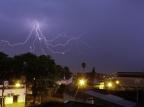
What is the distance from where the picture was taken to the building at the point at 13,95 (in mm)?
40097

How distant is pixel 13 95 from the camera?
41.7 m

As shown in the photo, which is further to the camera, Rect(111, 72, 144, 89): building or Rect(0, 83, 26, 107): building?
Rect(111, 72, 144, 89): building

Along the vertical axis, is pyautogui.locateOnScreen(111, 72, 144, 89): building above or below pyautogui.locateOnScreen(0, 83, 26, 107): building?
above

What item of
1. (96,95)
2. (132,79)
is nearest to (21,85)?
(96,95)

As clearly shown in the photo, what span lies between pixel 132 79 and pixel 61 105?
118 ft

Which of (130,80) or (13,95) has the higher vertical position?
(130,80)

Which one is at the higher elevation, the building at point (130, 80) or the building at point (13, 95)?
the building at point (130, 80)

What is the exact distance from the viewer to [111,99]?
3203cm

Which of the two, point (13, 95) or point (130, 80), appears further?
point (130, 80)

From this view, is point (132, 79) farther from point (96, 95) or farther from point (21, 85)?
point (96, 95)

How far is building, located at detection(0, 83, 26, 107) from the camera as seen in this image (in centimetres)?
4010

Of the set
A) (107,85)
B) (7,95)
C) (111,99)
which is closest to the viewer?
(111,99)

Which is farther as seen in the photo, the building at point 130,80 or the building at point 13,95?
the building at point 130,80

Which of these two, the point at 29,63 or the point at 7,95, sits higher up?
the point at 29,63
